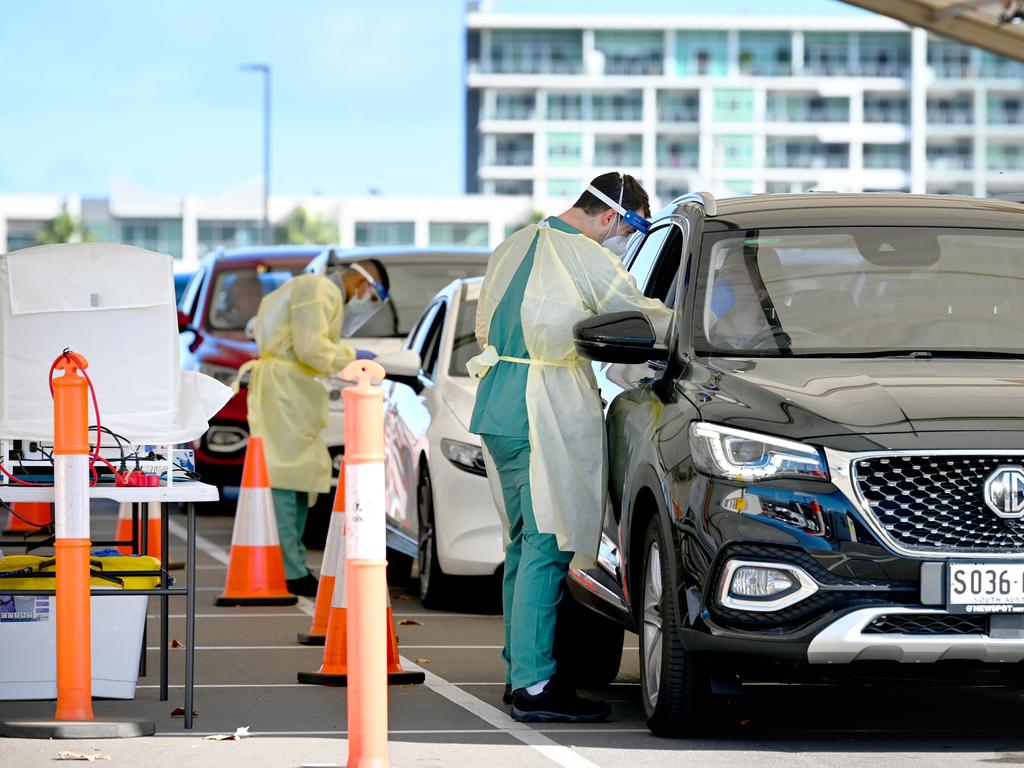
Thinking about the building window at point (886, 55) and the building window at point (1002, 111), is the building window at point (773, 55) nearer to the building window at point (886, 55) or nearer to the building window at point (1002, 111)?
the building window at point (886, 55)

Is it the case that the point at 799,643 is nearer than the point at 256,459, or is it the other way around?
the point at 799,643

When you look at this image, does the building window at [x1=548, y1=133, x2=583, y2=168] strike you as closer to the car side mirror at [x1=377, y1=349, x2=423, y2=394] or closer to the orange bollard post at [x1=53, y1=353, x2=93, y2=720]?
the car side mirror at [x1=377, y1=349, x2=423, y2=394]

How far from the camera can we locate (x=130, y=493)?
707cm

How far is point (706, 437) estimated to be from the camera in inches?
259

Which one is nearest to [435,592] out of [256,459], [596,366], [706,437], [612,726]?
[256,459]

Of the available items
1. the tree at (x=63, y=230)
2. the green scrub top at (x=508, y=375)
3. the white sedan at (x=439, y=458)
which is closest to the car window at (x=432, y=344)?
the white sedan at (x=439, y=458)

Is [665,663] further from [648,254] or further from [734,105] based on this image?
[734,105]

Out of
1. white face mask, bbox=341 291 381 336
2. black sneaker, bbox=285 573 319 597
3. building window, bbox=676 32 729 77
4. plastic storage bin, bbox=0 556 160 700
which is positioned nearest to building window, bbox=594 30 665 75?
building window, bbox=676 32 729 77

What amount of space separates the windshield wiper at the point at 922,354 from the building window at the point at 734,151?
477 ft

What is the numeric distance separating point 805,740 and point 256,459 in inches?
208

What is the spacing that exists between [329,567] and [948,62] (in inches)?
5966

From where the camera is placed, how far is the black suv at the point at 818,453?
20.6 ft

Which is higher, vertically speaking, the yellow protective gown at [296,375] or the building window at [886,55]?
the building window at [886,55]

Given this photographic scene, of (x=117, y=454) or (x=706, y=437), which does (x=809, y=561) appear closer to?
(x=706, y=437)
